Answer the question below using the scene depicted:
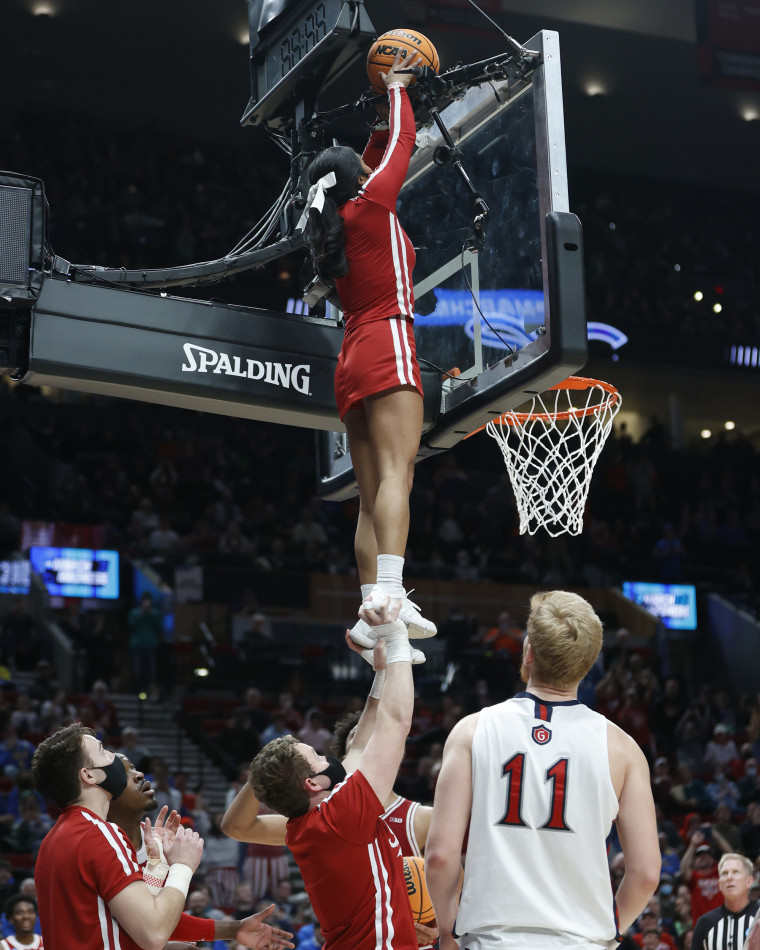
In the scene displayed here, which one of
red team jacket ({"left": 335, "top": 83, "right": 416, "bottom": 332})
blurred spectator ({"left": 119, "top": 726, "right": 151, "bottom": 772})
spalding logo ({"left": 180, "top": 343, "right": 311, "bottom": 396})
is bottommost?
blurred spectator ({"left": 119, "top": 726, "right": 151, "bottom": 772})

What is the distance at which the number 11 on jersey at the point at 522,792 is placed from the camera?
3.56m

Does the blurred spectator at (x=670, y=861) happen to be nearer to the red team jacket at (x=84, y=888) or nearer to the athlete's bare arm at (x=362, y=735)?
the athlete's bare arm at (x=362, y=735)

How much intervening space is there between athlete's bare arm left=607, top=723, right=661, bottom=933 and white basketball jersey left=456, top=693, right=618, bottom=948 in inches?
1.6

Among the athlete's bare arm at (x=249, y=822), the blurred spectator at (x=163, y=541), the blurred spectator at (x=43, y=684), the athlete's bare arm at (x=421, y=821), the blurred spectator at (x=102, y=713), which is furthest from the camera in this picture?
the blurred spectator at (x=163, y=541)

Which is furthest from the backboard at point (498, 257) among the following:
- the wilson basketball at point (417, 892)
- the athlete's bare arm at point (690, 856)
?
the athlete's bare arm at point (690, 856)

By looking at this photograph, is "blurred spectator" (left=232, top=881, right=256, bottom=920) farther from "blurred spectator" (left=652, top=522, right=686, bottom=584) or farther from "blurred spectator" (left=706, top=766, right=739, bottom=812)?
"blurred spectator" (left=652, top=522, right=686, bottom=584)

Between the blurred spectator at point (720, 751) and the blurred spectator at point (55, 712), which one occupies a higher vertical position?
the blurred spectator at point (55, 712)

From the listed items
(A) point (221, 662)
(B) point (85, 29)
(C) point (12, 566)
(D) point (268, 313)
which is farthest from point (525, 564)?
(D) point (268, 313)

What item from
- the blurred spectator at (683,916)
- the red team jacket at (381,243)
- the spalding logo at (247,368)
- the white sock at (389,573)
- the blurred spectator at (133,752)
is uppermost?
the red team jacket at (381,243)

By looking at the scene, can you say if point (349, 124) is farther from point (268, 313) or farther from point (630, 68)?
point (268, 313)

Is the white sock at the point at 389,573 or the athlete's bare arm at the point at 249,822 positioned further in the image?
the white sock at the point at 389,573

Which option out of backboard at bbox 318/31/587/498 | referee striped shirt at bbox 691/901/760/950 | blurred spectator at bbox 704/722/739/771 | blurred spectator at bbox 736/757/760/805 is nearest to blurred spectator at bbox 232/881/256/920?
referee striped shirt at bbox 691/901/760/950

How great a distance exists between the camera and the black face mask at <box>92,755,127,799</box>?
4.12m

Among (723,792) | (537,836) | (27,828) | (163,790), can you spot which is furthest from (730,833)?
(537,836)
